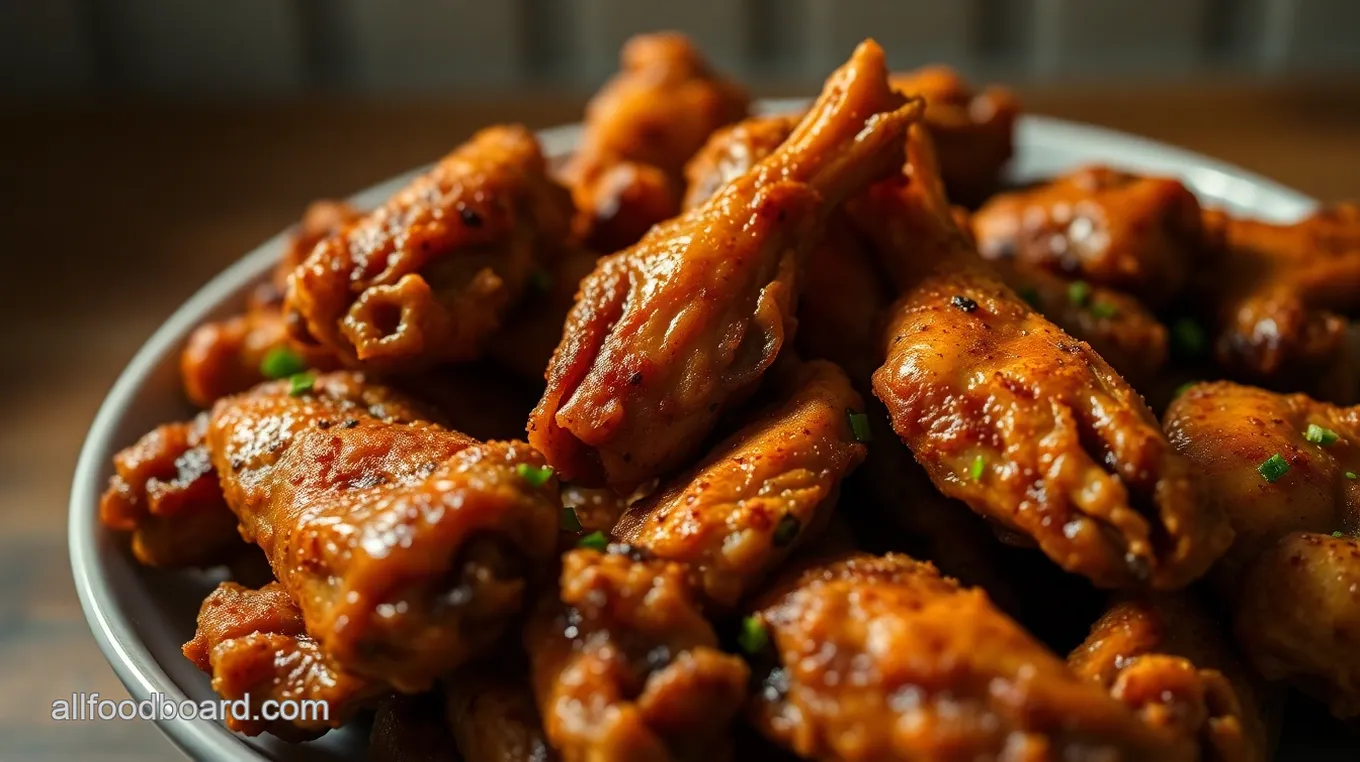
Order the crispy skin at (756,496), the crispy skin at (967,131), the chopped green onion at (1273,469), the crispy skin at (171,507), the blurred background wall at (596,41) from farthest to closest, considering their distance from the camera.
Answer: the blurred background wall at (596,41) < the crispy skin at (967,131) < the crispy skin at (171,507) < the chopped green onion at (1273,469) < the crispy skin at (756,496)

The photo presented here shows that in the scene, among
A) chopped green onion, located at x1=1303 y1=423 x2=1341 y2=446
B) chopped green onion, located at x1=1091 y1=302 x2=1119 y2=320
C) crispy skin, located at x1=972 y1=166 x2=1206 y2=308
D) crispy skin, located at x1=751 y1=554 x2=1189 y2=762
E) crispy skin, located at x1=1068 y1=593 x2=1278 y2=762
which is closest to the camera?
crispy skin, located at x1=751 y1=554 x2=1189 y2=762

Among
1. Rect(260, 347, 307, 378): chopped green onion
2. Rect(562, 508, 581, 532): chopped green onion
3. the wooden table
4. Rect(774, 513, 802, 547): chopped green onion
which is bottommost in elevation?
the wooden table

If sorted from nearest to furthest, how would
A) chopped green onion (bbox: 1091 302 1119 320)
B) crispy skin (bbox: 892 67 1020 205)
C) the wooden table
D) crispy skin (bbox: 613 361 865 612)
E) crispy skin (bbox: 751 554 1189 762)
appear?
crispy skin (bbox: 751 554 1189 762)
crispy skin (bbox: 613 361 865 612)
chopped green onion (bbox: 1091 302 1119 320)
crispy skin (bbox: 892 67 1020 205)
the wooden table

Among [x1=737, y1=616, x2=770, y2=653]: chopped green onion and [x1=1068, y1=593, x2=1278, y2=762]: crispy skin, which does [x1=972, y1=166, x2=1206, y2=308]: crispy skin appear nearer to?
[x1=1068, y1=593, x2=1278, y2=762]: crispy skin

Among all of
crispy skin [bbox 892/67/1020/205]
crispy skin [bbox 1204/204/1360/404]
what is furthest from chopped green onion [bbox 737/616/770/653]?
crispy skin [bbox 892/67/1020/205]

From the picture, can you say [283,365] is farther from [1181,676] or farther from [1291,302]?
[1291,302]

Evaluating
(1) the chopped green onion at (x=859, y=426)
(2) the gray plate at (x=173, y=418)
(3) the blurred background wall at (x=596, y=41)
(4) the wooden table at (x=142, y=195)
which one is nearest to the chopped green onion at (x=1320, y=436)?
(1) the chopped green onion at (x=859, y=426)

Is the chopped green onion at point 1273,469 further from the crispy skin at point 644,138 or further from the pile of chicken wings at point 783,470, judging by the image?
the crispy skin at point 644,138

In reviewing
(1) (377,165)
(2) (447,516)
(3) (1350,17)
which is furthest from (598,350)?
(3) (1350,17)
